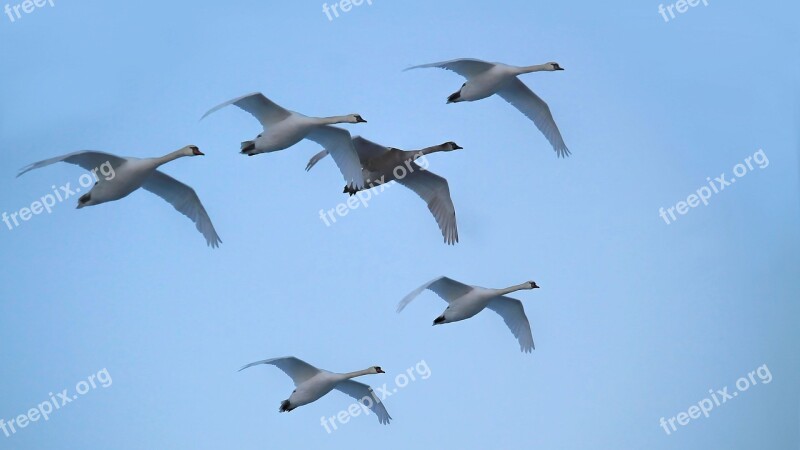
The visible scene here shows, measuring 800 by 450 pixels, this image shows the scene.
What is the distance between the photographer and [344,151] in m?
13.8

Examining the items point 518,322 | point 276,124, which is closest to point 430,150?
point 518,322

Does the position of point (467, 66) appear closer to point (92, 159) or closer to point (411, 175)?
point (411, 175)

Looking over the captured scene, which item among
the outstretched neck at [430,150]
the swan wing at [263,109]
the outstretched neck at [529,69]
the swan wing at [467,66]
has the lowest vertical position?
Result: the outstretched neck at [529,69]

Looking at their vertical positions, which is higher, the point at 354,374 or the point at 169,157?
the point at 169,157

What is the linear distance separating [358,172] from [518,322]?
2.77 meters

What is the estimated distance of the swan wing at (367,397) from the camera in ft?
48.7

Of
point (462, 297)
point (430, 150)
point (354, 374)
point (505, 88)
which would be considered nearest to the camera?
point (462, 297)

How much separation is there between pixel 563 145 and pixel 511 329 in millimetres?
2092

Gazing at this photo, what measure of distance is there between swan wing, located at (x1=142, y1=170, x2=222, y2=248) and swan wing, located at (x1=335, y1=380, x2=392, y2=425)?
84.6 inches

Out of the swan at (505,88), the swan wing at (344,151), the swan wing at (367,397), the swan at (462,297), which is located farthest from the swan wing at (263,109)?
the swan wing at (367,397)

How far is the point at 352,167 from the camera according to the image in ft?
45.3

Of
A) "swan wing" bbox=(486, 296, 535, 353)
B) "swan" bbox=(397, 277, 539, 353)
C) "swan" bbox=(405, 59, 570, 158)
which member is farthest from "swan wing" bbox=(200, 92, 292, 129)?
"swan wing" bbox=(486, 296, 535, 353)

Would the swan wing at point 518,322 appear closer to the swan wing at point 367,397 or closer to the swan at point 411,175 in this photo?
the swan at point 411,175

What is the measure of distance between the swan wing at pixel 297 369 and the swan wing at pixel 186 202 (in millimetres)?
1403
